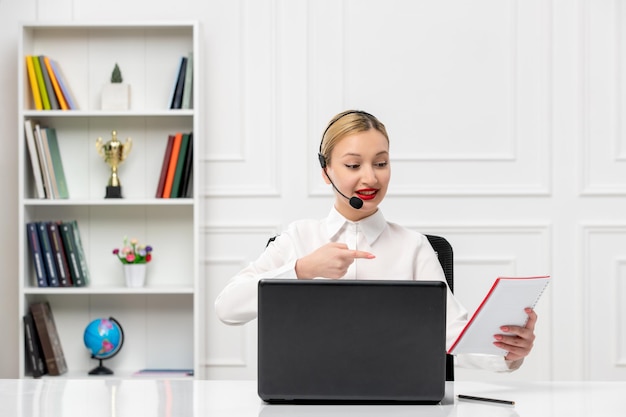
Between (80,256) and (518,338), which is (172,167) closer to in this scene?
(80,256)

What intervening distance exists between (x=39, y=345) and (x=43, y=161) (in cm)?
76

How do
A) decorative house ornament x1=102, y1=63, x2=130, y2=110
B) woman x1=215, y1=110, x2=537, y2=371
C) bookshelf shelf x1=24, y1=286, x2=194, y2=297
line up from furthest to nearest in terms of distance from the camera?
decorative house ornament x1=102, y1=63, x2=130, y2=110 → bookshelf shelf x1=24, y1=286, x2=194, y2=297 → woman x1=215, y1=110, x2=537, y2=371

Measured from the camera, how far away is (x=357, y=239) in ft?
6.02

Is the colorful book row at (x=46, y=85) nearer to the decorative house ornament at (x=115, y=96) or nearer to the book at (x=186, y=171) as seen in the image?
the decorative house ornament at (x=115, y=96)

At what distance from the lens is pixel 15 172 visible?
3.44 m

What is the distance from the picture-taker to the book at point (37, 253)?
324 cm

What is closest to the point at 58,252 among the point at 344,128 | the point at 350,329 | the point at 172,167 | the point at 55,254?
the point at 55,254

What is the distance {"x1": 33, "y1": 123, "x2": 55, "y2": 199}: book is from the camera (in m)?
3.26

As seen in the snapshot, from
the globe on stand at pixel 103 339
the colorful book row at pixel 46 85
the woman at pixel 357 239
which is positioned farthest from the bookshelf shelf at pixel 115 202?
the woman at pixel 357 239

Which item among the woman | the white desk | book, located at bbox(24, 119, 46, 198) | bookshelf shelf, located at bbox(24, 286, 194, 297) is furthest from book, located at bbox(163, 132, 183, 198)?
the white desk

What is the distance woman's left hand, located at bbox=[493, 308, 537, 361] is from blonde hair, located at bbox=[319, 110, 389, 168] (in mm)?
542

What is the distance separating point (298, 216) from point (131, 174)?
2.43 ft

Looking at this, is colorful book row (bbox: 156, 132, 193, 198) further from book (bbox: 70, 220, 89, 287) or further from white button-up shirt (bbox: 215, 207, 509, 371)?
white button-up shirt (bbox: 215, 207, 509, 371)

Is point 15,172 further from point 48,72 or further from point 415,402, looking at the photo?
point 415,402
